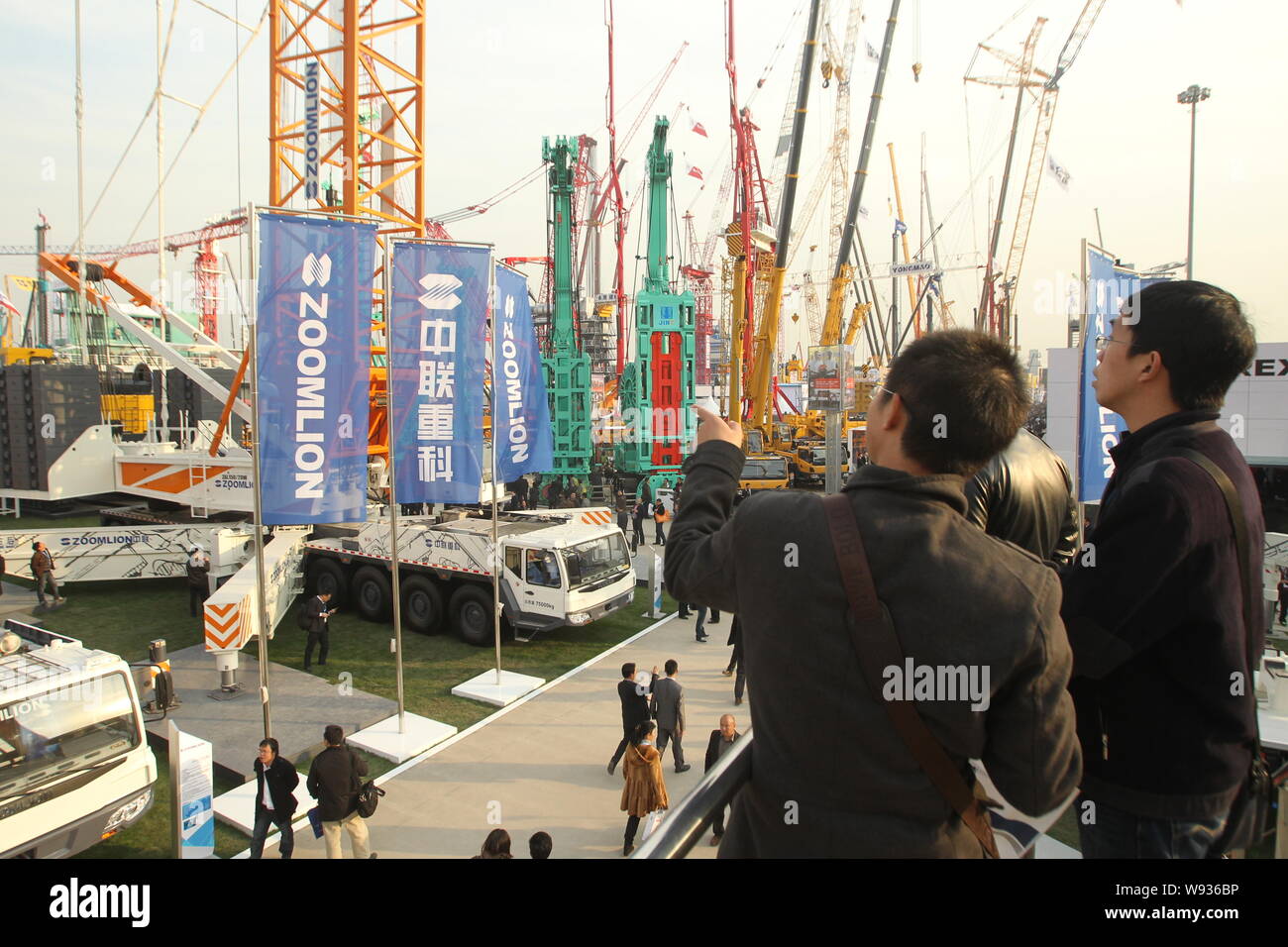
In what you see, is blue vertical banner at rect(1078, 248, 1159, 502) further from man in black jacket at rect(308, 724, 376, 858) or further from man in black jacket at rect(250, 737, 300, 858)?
man in black jacket at rect(250, 737, 300, 858)

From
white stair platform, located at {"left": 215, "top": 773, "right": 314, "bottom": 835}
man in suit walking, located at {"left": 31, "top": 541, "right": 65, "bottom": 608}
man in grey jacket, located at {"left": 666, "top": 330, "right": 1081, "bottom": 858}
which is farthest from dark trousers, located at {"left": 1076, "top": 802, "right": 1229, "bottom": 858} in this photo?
man in suit walking, located at {"left": 31, "top": 541, "right": 65, "bottom": 608}

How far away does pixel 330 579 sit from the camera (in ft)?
46.6

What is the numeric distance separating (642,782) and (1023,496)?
5.69 meters

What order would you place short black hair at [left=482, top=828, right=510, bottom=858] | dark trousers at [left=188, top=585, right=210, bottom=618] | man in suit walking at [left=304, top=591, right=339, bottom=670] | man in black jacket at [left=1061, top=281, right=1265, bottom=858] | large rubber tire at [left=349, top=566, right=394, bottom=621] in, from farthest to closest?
dark trousers at [left=188, top=585, right=210, bottom=618] → large rubber tire at [left=349, top=566, right=394, bottom=621] → man in suit walking at [left=304, top=591, right=339, bottom=670] → short black hair at [left=482, top=828, right=510, bottom=858] → man in black jacket at [left=1061, top=281, right=1265, bottom=858]

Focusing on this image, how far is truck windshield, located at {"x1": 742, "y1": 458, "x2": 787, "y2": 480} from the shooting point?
1046 inches

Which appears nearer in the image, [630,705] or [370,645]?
[630,705]

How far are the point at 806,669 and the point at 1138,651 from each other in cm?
87

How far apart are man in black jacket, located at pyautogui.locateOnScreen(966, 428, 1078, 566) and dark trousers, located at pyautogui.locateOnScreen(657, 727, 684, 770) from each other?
269 inches

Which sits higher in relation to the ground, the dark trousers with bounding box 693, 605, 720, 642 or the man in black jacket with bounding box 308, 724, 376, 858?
the man in black jacket with bounding box 308, 724, 376, 858

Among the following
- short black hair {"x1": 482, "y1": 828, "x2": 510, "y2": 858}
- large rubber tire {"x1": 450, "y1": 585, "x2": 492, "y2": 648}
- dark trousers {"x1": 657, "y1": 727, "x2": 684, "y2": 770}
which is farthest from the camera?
large rubber tire {"x1": 450, "y1": 585, "x2": 492, "y2": 648}

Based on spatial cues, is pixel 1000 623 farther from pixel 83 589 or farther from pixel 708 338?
pixel 708 338

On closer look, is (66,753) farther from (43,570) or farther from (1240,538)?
(43,570)

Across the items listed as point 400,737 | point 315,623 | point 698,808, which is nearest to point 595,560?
point 315,623
